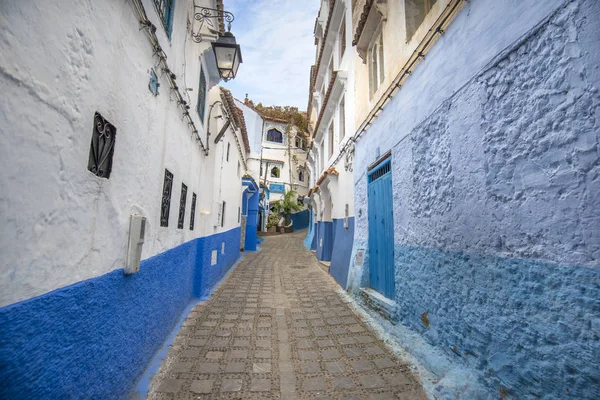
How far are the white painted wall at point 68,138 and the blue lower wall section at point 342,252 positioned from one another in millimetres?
4933

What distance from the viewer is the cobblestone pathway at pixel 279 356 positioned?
9.17 ft

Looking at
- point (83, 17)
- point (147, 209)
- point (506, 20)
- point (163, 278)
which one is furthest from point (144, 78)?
point (506, 20)

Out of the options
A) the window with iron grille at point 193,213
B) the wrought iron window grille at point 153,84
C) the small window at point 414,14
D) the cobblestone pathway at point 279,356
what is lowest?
the cobblestone pathway at point 279,356

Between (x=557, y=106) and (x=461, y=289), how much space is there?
177 centimetres

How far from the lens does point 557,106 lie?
185 centimetres

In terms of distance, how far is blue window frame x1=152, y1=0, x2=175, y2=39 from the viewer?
3201mm

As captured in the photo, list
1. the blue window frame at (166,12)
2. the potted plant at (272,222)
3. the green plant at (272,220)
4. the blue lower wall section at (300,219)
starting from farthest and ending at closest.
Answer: the blue lower wall section at (300,219) < the green plant at (272,220) < the potted plant at (272,222) < the blue window frame at (166,12)

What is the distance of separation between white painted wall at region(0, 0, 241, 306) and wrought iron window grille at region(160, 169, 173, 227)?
45 cm

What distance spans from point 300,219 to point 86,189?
25.9 meters

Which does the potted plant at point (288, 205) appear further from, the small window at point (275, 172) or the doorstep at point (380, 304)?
the doorstep at point (380, 304)

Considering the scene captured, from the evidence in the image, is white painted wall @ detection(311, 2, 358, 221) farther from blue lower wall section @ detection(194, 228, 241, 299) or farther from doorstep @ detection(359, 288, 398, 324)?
blue lower wall section @ detection(194, 228, 241, 299)

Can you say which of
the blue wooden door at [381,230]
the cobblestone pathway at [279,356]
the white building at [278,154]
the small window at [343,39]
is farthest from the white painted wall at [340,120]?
the white building at [278,154]

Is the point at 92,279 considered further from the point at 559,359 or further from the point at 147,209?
the point at 559,359

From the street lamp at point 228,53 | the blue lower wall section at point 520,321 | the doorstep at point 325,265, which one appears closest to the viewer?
the blue lower wall section at point 520,321
